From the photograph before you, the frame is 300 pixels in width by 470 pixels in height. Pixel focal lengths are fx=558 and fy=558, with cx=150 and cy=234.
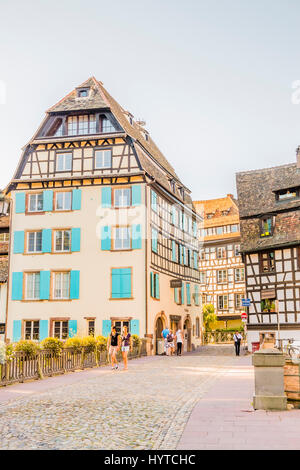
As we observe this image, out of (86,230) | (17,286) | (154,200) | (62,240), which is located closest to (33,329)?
(17,286)

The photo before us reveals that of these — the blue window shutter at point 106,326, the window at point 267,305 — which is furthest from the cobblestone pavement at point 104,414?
the window at point 267,305

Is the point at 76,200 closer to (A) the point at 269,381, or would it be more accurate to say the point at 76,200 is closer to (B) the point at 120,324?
(B) the point at 120,324

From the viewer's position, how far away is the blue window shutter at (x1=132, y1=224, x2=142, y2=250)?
1184 inches

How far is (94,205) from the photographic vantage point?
31453mm

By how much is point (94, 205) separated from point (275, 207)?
33.3ft

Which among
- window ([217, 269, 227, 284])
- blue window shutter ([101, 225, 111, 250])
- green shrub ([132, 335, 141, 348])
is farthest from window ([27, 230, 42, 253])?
window ([217, 269, 227, 284])

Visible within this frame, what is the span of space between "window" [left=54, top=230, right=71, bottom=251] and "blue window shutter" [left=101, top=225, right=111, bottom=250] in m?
2.10

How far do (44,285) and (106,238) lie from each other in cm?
436

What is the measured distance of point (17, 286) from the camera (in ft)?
103

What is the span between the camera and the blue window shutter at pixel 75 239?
31125 millimetres

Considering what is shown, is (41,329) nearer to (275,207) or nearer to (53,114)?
(53,114)

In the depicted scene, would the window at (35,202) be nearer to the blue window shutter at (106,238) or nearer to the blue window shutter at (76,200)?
the blue window shutter at (76,200)

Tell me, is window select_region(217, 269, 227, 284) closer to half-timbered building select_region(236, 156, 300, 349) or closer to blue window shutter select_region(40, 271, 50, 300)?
half-timbered building select_region(236, 156, 300, 349)

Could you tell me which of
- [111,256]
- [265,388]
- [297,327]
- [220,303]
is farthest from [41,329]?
[220,303]
